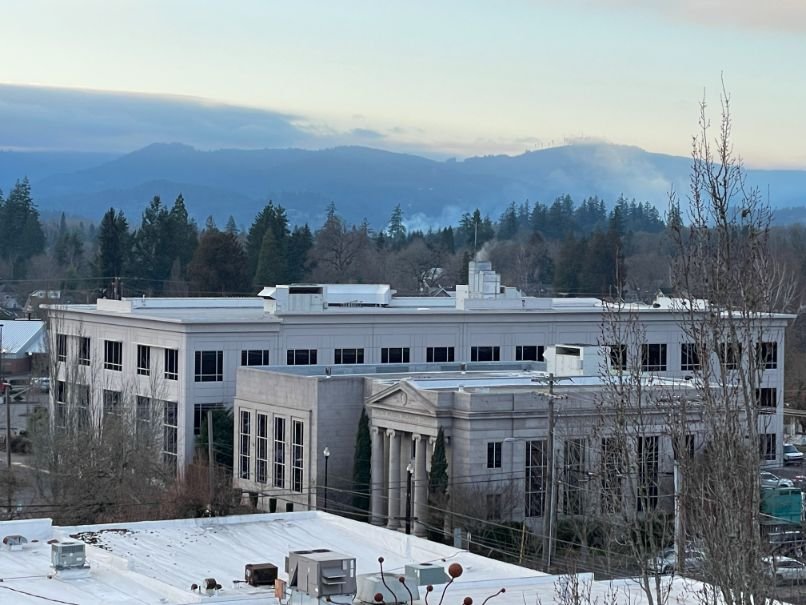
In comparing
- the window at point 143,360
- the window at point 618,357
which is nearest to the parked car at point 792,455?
the window at point 143,360

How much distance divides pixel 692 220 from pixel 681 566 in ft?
20.1

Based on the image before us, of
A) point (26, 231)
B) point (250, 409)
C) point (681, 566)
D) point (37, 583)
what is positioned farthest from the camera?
point (26, 231)

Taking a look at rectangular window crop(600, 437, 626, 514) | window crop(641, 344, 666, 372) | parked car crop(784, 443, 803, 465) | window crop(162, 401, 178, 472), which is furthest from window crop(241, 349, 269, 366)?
rectangular window crop(600, 437, 626, 514)

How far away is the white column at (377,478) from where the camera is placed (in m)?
50.0

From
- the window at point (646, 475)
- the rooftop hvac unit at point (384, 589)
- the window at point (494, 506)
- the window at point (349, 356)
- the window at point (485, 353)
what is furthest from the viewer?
the window at point (485, 353)

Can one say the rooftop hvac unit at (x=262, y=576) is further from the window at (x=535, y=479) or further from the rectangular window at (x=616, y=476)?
the window at (x=535, y=479)

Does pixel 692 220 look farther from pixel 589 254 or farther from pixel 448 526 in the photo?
pixel 589 254

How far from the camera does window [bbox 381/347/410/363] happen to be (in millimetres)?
65625

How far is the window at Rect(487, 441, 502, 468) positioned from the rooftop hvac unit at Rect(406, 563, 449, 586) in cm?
1920

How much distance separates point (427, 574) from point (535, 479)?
20244mm

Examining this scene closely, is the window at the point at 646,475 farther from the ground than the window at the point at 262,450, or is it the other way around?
the window at the point at 646,475

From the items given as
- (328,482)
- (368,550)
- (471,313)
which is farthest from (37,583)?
(471,313)

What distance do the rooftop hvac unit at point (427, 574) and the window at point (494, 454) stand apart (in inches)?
756

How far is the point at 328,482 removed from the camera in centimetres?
5272
